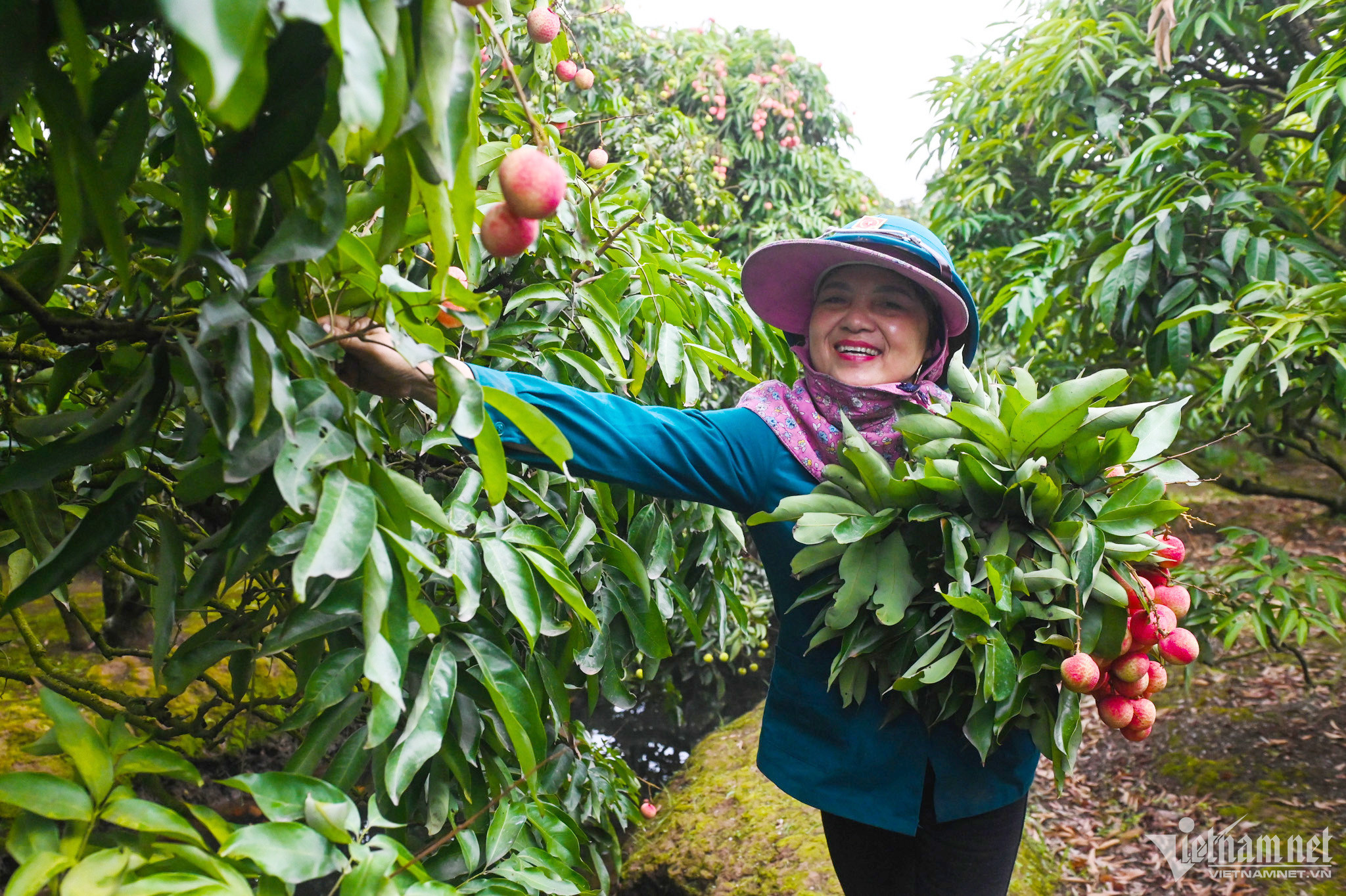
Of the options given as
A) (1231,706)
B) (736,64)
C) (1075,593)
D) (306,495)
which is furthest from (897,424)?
(736,64)

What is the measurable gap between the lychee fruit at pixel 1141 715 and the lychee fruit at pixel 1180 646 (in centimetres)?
8

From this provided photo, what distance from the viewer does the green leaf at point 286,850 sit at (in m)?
0.60

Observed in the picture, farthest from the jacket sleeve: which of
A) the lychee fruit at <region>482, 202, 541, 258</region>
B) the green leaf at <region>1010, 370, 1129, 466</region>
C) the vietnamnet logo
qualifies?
the vietnamnet logo

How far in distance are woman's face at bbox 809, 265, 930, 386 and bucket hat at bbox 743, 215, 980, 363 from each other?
0.10ft

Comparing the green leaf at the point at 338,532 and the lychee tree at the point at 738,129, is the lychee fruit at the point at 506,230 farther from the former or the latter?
the lychee tree at the point at 738,129

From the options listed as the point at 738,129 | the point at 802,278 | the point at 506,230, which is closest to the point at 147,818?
the point at 506,230

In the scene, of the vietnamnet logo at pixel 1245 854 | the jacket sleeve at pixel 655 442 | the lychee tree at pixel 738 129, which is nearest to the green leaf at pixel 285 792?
the jacket sleeve at pixel 655 442

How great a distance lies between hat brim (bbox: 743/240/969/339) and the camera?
1408 mm

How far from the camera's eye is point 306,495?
1.93 feet

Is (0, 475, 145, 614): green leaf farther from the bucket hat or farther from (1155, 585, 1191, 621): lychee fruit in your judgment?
(1155, 585, 1191, 621): lychee fruit

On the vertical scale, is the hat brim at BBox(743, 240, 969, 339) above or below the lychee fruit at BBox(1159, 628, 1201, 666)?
above

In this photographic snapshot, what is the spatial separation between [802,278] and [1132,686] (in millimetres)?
824

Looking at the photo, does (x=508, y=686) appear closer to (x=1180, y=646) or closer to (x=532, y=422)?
(x=532, y=422)

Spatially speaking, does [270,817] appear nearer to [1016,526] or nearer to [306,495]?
[306,495]
